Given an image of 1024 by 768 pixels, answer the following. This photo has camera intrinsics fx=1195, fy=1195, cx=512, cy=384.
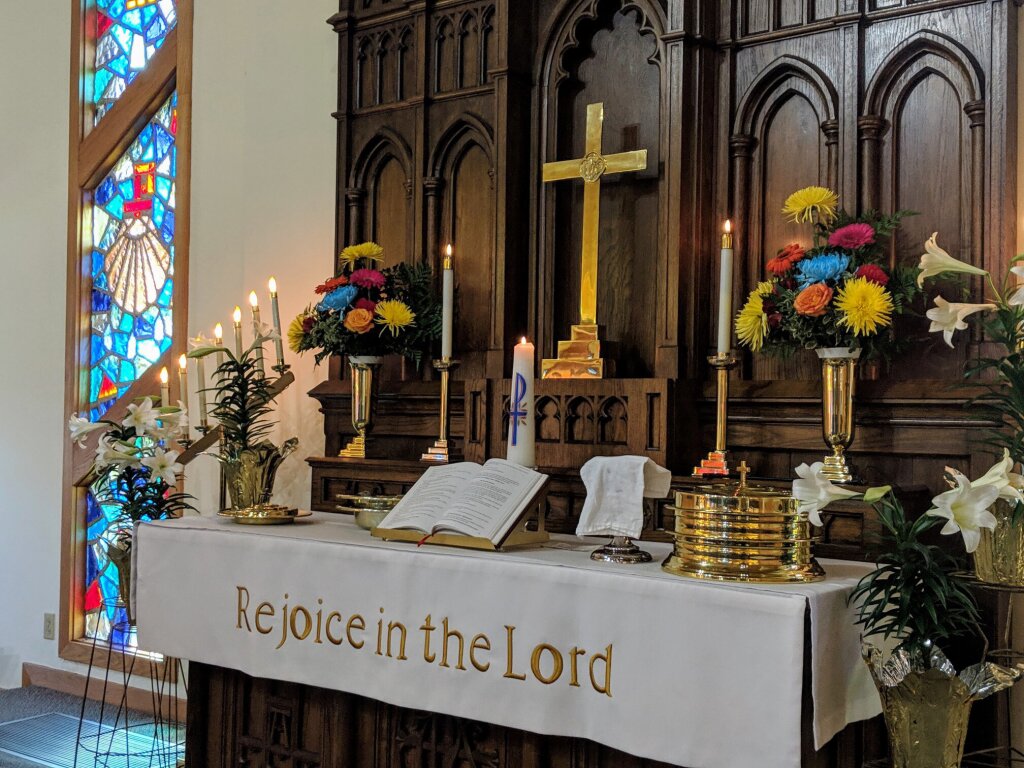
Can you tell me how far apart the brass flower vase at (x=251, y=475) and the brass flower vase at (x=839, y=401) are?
1.75 metres


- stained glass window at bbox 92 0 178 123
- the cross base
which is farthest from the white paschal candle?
stained glass window at bbox 92 0 178 123

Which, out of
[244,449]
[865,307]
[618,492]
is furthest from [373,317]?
[865,307]

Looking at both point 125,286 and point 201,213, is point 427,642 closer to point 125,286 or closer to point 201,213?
point 201,213

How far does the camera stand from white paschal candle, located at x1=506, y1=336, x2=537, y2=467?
120 inches

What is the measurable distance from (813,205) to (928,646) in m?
1.35

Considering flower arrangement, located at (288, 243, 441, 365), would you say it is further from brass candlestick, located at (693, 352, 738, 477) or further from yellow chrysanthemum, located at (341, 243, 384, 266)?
brass candlestick, located at (693, 352, 738, 477)

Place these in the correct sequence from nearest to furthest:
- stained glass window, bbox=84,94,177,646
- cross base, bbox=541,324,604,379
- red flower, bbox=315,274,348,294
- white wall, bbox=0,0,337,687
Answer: cross base, bbox=541,324,604,379 < red flower, bbox=315,274,348,294 < white wall, bbox=0,0,337,687 < stained glass window, bbox=84,94,177,646

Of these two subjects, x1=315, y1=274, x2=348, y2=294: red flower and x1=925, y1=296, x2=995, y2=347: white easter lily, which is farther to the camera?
x1=315, y1=274, x2=348, y2=294: red flower

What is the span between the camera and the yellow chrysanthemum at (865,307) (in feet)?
10.1

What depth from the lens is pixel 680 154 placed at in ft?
12.0

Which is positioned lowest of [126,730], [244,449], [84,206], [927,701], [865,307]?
[126,730]

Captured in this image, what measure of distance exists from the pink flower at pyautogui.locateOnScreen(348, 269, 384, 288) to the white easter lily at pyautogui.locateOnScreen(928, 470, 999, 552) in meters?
2.23

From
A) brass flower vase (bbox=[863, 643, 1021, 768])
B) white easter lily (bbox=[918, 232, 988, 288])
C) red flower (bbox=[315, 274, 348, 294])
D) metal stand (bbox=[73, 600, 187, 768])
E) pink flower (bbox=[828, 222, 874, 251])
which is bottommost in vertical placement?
metal stand (bbox=[73, 600, 187, 768])

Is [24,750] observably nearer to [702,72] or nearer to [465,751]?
[465,751]
